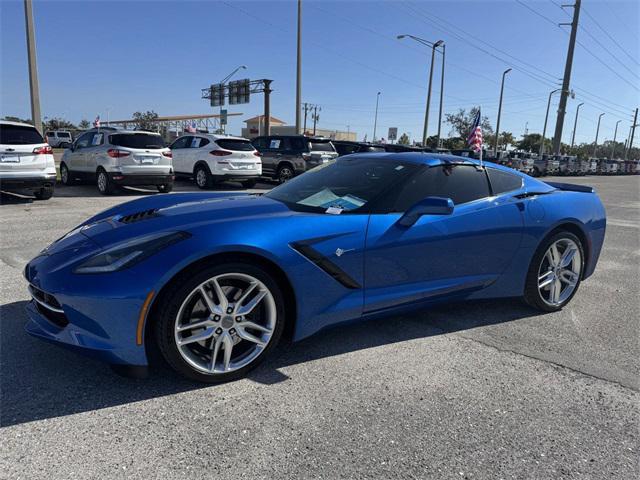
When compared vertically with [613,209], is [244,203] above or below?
above

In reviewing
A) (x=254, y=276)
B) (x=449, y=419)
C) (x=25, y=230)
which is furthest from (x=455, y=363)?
(x=25, y=230)

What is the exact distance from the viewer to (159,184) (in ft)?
37.7

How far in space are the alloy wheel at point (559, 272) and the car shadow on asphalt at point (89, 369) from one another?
0.70 meters

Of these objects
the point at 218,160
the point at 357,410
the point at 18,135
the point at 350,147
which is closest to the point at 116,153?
the point at 18,135

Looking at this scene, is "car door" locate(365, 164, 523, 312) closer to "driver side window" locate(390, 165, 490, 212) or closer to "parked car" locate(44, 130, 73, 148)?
"driver side window" locate(390, 165, 490, 212)

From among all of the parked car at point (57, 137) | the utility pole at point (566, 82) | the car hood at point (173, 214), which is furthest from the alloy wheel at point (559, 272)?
the parked car at point (57, 137)

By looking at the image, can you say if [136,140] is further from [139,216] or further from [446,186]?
[446,186]

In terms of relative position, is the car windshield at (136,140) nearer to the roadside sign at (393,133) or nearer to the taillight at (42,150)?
the taillight at (42,150)

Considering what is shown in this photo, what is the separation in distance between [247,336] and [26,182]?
823 centimetres

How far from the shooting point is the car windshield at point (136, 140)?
1102 centimetres

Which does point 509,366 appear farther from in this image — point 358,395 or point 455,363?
point 358,395

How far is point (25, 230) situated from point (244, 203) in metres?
4.96

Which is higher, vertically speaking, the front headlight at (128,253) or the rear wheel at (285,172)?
the front headlight at (128,253)

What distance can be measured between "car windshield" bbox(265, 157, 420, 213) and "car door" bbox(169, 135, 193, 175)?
438 inches
